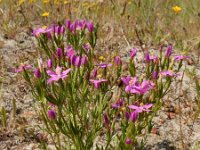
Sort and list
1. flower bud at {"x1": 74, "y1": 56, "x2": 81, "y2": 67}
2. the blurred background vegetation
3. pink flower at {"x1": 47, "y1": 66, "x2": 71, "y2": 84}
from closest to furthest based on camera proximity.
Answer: pink flower at {"x1": 47, "y1": 66, "x2": 71, "y2": 84} < flower bud at {"x1": 74, "y1": 56, "x2": 81, "y2": 67} < the blurred background vegetation

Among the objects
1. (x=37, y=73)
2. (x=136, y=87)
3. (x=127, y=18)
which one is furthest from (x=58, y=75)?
(x=127, y=18)

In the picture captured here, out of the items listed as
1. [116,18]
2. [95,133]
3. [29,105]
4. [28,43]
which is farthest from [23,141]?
[116,18]

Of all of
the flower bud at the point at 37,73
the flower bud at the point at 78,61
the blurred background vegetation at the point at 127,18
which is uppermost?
the flower bud at the point at 78,61

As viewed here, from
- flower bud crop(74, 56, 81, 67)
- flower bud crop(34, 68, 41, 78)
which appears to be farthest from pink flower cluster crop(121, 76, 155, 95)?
flower bud crop(34, 68, 41, 78)

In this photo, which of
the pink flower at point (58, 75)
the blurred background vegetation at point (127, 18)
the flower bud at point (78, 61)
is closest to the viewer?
the pink flower at point (58, 75)

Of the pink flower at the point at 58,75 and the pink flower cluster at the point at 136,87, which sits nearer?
the pink flower at the point at 58,75

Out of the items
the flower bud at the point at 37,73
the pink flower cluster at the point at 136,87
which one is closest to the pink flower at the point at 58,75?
the flower bud at the point at 37,73

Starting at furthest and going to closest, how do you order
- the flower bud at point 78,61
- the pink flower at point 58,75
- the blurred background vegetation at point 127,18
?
the blurred background vegetation at point 127,18 → the flower bud at point 78,61 → the pink flower at point 58,75

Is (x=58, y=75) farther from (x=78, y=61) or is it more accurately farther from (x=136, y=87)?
(x=136, y=87)

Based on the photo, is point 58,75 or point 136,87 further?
point 136,87

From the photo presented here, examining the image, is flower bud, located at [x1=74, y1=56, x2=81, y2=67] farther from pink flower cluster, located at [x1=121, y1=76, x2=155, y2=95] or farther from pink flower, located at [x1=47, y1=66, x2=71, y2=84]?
pink flower cluster, located at [x1=121, y1=76, x2=155, y2=95]

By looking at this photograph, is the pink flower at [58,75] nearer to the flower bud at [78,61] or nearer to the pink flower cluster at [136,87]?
the flower bud at [78,61]
